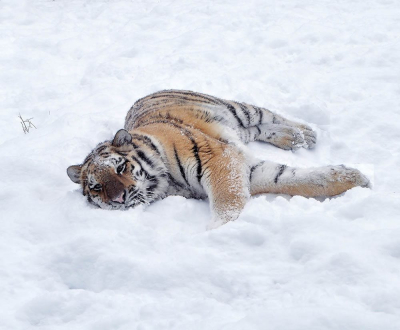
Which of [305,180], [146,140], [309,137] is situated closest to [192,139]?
[146,140]

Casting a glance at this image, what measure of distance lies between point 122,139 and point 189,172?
0.49m

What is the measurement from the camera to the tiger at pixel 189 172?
2807 mm

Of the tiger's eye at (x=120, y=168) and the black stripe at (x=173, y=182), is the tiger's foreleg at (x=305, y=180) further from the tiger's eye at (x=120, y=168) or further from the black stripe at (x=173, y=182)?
the tiger's eye at (x=120, y=168)

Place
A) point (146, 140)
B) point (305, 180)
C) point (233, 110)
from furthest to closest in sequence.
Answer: point (233, 110) < point (146, 140) < point (305, 180)

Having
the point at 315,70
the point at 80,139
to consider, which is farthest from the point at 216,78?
the point at 80,139

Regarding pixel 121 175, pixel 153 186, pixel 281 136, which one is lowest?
pixel 281 136

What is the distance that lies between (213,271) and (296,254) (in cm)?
38

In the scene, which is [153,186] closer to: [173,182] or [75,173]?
[173,182]

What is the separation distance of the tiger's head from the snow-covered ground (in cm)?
13

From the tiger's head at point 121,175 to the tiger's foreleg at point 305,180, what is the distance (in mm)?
626

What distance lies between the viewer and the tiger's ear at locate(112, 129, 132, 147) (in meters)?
3.01

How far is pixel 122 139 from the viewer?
304 centimetres

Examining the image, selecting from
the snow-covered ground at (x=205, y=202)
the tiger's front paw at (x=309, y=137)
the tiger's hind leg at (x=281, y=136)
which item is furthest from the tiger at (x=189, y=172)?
the tiger's front paw at (x=309, y=137)

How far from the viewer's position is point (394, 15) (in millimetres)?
5805
